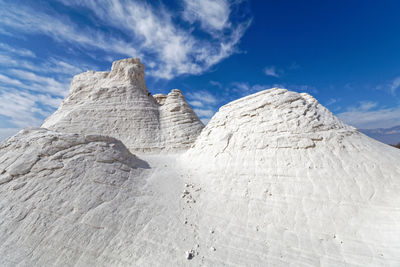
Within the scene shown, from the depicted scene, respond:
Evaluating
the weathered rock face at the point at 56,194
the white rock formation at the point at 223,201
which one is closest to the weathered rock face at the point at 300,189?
the white rock formation at the point at 223,201

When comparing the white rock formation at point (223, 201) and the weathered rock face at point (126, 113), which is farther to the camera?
the weathered rock face at point (126, 113)

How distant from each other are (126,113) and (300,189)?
59.3ft

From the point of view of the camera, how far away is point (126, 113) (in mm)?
19531

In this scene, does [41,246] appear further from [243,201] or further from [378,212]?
[378,212]

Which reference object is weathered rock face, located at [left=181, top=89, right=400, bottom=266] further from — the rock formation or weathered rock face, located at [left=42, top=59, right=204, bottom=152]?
weathered rock face, located at [left=42, top=59, right=204, bottom=152]

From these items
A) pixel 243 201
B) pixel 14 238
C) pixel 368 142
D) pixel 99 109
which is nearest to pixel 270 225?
pixel 243 201

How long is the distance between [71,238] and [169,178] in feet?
12.3

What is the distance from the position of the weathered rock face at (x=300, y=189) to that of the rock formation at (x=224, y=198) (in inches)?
1.2

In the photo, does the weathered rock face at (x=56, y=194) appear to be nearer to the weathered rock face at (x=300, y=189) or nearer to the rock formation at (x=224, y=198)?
the rock formation at (x=224, y=198)

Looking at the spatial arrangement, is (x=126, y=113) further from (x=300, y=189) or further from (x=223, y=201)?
(x=300, y=189)

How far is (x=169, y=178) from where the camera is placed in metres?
7.59

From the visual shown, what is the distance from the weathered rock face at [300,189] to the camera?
13.7 feet

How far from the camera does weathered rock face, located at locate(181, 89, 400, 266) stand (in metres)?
4.16

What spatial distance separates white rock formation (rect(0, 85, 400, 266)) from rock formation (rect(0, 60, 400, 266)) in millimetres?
27
